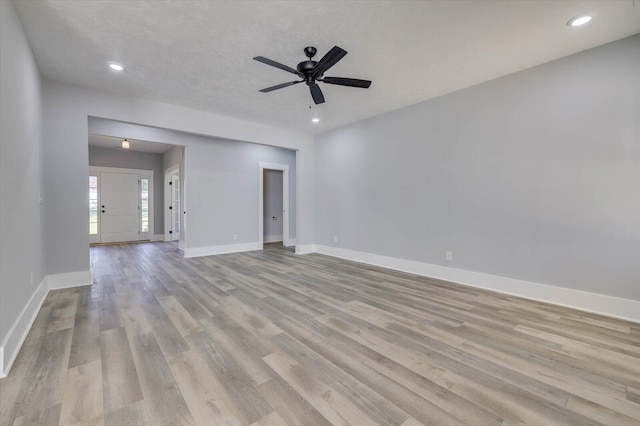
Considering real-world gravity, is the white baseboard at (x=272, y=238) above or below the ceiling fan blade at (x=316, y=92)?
below

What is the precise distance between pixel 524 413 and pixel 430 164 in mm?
3374

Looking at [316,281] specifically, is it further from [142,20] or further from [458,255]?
[142,20]

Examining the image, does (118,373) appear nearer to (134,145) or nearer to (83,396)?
(83,396)

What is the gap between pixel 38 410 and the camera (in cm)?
147

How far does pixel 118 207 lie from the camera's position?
805 centimetres

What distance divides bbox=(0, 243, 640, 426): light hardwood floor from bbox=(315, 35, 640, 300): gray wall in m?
0.60

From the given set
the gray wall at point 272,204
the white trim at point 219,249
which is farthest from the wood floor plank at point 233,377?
the gray wall at point 272,204

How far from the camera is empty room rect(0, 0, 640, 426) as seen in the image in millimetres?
1680

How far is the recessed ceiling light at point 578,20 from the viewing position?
238cm

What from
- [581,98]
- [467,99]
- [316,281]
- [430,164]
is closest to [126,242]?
[316,281]

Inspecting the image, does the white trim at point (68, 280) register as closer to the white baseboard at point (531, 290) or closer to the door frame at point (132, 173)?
the white baseboard at point (531, 290)

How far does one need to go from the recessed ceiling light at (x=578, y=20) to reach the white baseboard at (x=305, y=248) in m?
5.25

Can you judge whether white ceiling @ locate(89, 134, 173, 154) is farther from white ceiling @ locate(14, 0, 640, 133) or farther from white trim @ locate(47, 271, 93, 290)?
white trim @ locate(47, 271, 93, 290)

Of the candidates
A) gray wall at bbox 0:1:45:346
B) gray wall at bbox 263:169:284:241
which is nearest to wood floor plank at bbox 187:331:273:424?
gray wall at bbox 0:1:45:346
